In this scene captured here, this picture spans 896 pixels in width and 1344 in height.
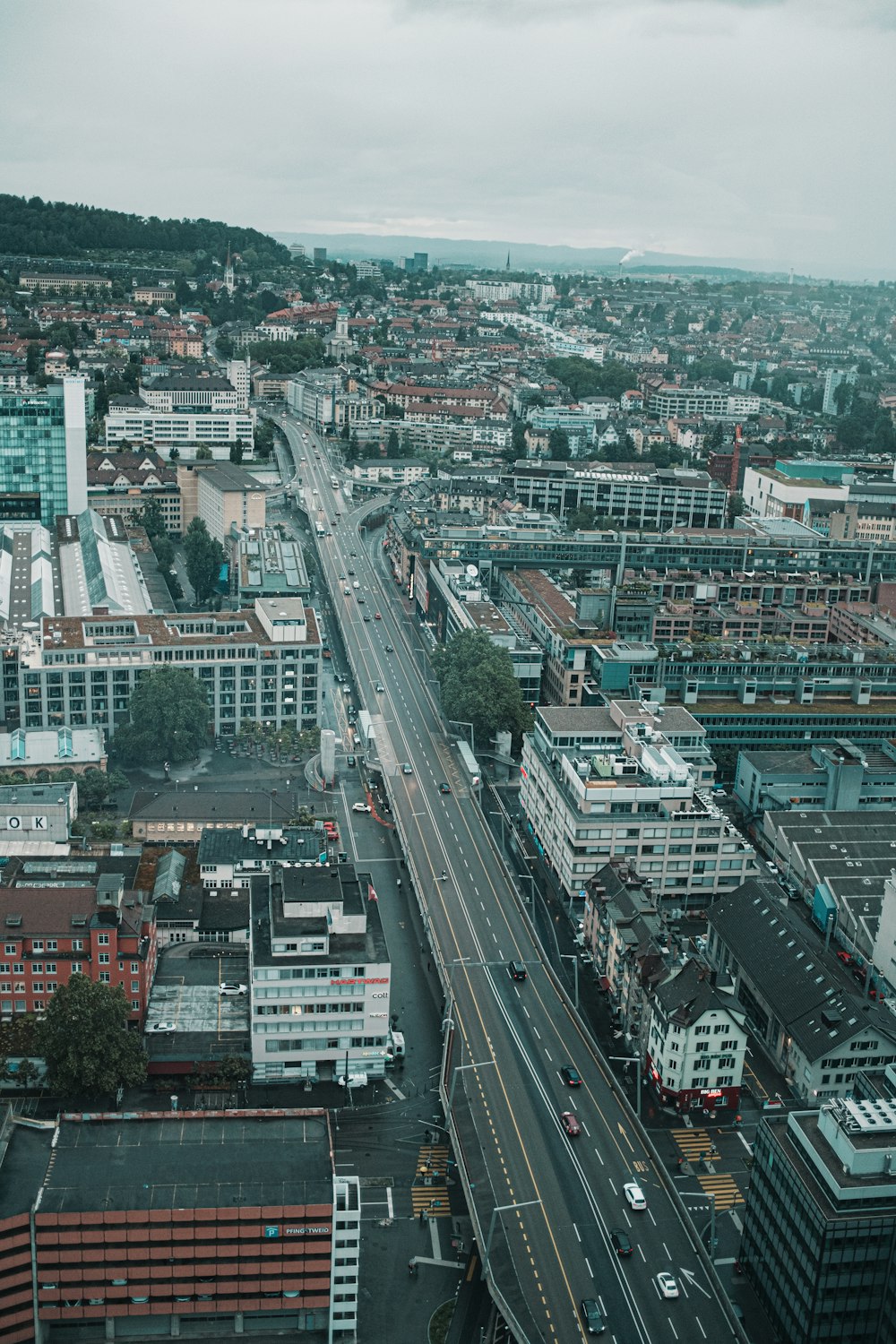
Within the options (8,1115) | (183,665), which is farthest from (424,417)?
(8,1115)

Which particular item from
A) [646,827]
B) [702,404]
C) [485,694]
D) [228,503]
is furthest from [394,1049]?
[702,404]

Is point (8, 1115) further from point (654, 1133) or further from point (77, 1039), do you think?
point (654, 1133)

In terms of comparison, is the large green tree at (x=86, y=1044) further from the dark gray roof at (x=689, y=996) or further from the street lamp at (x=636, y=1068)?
the dark gray roof at (x=689, y=996)

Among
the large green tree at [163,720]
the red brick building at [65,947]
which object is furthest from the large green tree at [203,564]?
the red brick building at [65,947]

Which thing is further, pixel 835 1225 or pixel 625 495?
pixel 625 495

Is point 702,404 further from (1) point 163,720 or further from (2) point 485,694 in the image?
(1) point 163,720

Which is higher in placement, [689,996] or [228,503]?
[228,503]
